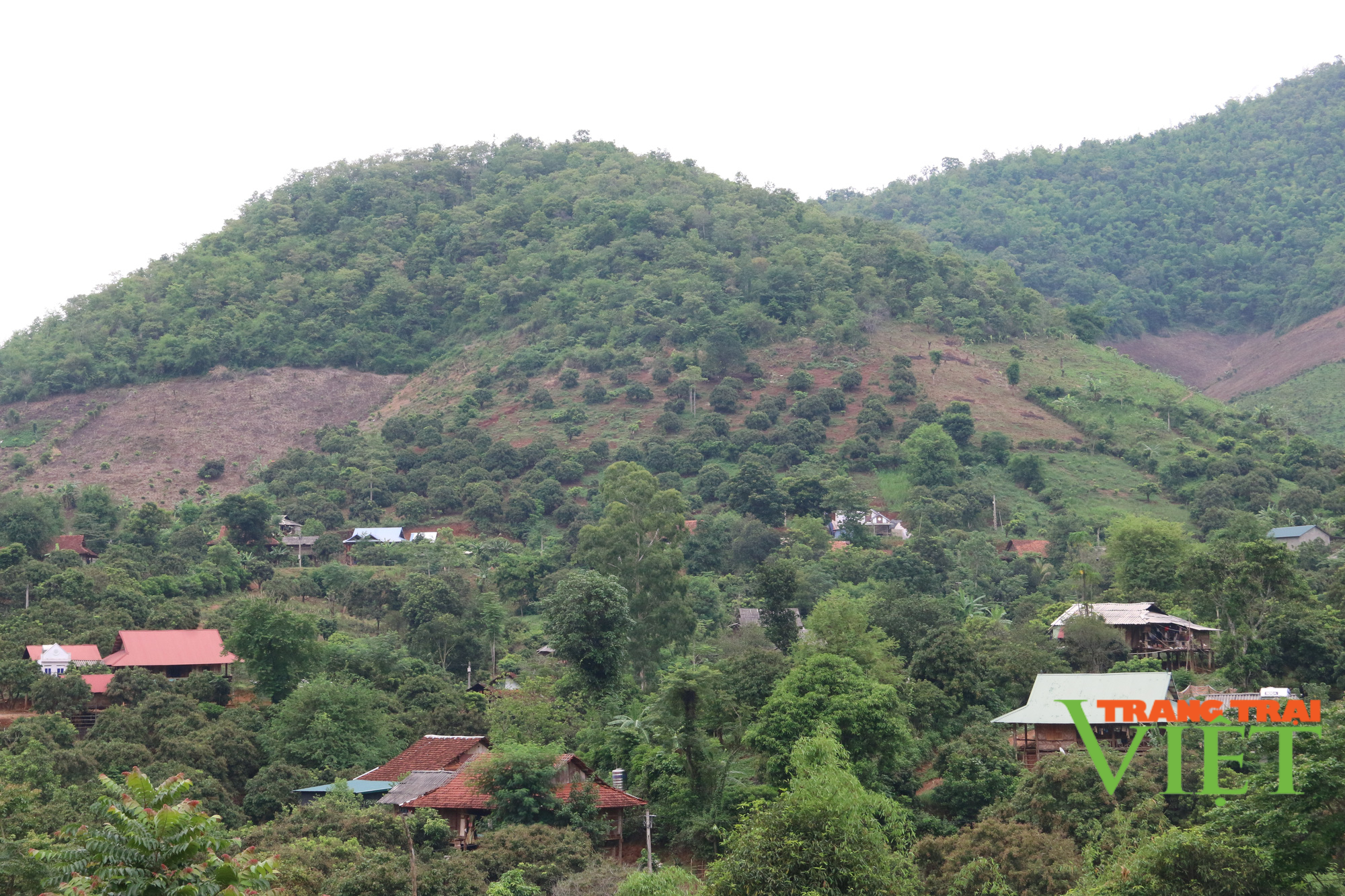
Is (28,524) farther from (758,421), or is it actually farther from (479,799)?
(758,421)

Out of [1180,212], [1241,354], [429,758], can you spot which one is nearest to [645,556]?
[429,758]

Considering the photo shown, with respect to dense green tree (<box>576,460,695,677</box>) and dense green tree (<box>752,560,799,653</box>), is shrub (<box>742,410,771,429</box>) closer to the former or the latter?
dense green tree (<box>576,460,695,677</box>)

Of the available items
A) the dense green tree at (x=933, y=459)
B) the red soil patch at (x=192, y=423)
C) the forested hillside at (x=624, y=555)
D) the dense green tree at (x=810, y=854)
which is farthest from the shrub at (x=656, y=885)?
the red soil patch at (x=192, y=423)

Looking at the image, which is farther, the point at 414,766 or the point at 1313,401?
the point at 1313,401

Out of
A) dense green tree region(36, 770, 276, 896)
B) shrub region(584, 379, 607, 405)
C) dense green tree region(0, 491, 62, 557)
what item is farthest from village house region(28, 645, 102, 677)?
shrub region(584, 379, 607, 405)

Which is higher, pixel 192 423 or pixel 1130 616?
pixel 192 423

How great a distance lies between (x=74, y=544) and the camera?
58750 millimetres

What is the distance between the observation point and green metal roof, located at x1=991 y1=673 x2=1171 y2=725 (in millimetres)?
32938

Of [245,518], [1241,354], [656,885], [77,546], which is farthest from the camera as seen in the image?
[1241,354]

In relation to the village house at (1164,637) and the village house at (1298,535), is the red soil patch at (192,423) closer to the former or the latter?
the village house at (1164,637)

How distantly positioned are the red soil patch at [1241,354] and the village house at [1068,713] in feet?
257

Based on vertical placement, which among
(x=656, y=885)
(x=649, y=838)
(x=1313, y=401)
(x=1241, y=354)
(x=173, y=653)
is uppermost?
(x=1241, y=354)

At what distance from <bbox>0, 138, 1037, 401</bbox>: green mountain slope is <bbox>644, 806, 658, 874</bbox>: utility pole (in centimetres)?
5282

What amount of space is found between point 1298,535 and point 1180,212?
9970 centimetres
